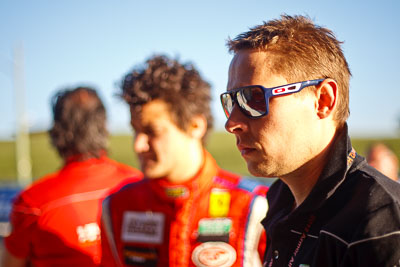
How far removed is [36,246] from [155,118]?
1300 mm

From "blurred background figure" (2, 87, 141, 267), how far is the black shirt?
1678mm

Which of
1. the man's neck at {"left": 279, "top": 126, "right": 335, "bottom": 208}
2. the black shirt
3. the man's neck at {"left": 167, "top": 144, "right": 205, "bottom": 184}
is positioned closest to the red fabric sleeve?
the man's neck at {"left": 167, "top": 144, "right": 205, "bottom": 184}

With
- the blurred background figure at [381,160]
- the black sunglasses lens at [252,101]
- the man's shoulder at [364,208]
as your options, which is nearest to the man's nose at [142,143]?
the black sunglasses lens at [252,101]

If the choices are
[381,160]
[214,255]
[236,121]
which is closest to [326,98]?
[236,121]

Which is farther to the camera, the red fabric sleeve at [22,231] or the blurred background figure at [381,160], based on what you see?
the blurred background figure at [381,160]

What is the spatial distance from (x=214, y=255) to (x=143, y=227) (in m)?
0.54

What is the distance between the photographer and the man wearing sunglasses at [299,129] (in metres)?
1.45

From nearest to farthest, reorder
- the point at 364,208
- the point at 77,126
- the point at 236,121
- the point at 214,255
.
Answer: the point at 364,208
the point at 236,121
the point at 214,255
the point at 77,126

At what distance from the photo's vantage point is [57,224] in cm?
291

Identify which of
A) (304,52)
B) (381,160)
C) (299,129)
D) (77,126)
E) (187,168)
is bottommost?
(381,160)

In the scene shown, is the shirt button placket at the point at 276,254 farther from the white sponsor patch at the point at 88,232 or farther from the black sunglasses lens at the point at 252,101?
the white sponsor patch at the point at 88,232

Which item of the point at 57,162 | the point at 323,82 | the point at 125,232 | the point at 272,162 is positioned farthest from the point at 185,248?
the point at 57,162

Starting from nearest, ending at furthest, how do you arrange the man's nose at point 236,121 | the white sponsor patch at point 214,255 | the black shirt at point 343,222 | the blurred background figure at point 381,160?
the black shirt at point 343,222 < the man's nose at point 236,121 < the white sponsor patch at point 214,255 < the blurred background figure at point 381,160

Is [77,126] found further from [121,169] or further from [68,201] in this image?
[68,201]
